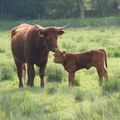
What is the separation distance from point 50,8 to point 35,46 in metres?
42.7

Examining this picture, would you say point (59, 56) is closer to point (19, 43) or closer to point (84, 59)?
point (84, 59)

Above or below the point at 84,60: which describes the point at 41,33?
above

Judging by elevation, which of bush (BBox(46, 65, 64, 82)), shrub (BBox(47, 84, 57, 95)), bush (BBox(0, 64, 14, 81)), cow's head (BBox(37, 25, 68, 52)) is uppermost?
cow's head (BBox(37, 25, 68, 52))

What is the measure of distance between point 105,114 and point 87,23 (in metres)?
37.0

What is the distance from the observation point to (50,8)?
5456 centimetres

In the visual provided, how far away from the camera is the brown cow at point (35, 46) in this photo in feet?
38.2

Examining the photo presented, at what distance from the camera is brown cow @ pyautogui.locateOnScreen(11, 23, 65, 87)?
38.2 feet

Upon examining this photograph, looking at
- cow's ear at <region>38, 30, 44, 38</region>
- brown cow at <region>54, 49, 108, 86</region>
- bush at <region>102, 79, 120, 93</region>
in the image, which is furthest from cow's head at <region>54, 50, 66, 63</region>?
bush at <region>102, 79, 120, 93</region>

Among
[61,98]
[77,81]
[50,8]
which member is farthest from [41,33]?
[50,8]

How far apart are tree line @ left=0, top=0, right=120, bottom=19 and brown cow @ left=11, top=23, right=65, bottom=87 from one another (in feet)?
133

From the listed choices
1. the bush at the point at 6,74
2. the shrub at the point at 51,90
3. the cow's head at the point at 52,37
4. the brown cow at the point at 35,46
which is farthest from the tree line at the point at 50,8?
the shrub at the point at 51,90

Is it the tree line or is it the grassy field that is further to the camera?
the tree line

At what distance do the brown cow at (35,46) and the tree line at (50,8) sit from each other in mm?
40412

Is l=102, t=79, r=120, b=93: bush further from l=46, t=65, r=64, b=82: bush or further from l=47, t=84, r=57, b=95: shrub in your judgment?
l=46, t=65, r=64, b=82: bush
